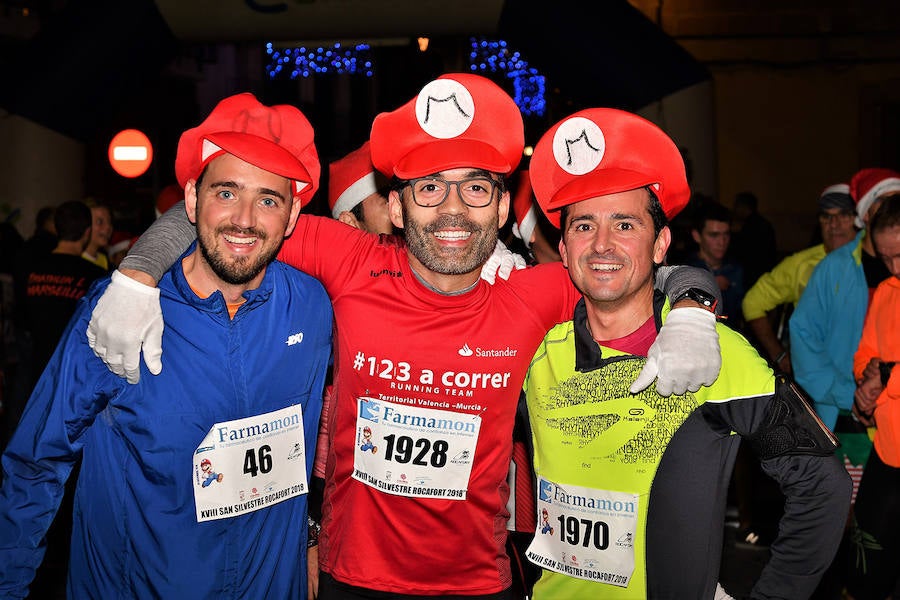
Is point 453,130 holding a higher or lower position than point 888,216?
higher

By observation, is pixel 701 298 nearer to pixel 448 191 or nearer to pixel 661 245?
pixel 661 245

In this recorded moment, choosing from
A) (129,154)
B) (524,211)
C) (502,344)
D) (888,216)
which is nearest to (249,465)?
(502,344)

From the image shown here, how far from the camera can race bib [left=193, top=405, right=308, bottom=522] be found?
9.18 feet

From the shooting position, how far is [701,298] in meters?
2.82

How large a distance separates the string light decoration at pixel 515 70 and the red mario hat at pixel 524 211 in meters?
12.9

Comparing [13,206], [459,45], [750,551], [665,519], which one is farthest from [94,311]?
[459,45]

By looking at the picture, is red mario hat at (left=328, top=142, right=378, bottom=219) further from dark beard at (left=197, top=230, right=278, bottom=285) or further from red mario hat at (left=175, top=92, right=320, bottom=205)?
dark beard at (left=197, top=230, right=278, bottom=285)

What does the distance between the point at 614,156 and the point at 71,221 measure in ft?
16.9

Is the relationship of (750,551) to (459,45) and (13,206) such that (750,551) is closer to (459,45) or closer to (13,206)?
(13,206)

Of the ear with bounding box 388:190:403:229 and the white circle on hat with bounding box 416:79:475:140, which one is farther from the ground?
the white circle on hat with bounding box 416:79:475:140

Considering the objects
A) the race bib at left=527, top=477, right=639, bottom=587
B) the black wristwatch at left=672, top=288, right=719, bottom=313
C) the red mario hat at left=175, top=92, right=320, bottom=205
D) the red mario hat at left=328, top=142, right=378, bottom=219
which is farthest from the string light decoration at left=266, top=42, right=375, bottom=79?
the race bib at left=527, top=477, right=639, bottom=587

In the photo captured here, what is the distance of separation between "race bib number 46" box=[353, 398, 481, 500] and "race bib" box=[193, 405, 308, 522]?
236 mm

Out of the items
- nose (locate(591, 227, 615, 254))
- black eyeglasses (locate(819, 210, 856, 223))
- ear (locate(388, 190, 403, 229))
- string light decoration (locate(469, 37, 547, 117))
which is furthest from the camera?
string light decoration (locate(469, 37, 547, 117))

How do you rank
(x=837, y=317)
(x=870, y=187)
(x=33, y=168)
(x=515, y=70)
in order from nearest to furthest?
(x=837, y=317) < (x=870, y=187) < (x=33, y=168) < (x=515, y=70)
